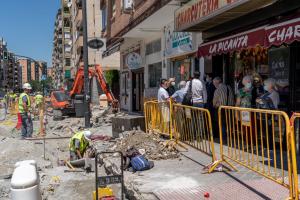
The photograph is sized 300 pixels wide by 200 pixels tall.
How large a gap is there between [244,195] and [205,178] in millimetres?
1165

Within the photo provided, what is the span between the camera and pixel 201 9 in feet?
33.2

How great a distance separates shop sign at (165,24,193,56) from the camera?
13672 millimetres

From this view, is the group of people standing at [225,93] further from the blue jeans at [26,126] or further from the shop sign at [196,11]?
the blue jeans at [26,126]

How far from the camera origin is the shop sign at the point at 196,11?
29.9ft

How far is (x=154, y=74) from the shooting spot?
19.1 meters

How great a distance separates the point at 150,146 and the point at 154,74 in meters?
9.89

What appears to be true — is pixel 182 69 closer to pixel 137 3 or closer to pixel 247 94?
pixel 137 3

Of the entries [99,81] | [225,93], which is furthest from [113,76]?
[225,93]

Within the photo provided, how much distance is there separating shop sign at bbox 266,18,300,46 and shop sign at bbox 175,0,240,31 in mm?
1000

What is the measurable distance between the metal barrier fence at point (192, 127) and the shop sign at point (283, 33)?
1835 millimetres

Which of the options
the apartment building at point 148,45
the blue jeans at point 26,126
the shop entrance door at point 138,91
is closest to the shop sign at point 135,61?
the apartment building at point 148,45

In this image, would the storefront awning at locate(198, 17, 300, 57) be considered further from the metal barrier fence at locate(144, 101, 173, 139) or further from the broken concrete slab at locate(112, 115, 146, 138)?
the broken concrete slab at locate(112, 115, 146, 138)

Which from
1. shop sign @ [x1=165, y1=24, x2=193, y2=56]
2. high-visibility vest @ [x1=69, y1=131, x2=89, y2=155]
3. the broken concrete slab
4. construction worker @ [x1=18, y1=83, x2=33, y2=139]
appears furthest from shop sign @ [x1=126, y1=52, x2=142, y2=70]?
high-visibility vest @ [x1=69, y1=131, x2=89, y2=155]

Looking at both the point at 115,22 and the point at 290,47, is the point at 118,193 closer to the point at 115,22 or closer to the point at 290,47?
the point at 290,47
